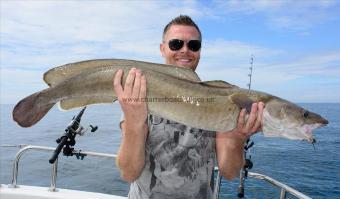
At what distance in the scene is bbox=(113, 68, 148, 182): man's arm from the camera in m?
3.62

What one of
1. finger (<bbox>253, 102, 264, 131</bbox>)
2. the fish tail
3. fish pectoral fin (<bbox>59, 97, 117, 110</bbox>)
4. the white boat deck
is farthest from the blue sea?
finger (<bbox>253, 102, 264, 131</bbox>)

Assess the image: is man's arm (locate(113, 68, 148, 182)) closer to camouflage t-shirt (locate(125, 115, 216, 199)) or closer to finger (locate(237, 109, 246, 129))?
camouflage t-shirt (locate(125, 115, 216, 199))

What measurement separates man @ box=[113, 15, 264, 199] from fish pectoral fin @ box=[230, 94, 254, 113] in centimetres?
5

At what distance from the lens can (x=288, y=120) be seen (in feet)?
12.3

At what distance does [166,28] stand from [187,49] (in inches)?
17.8

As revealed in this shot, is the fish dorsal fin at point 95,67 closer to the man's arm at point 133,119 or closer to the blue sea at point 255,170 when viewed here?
the man's arm at point 133,119

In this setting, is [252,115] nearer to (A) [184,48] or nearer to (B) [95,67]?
(A) [184,48]

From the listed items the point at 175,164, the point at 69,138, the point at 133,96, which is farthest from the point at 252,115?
the point at 69,138

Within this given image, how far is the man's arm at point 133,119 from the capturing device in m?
3.62

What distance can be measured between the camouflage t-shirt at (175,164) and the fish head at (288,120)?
2.25 ft

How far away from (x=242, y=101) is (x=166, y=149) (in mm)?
923

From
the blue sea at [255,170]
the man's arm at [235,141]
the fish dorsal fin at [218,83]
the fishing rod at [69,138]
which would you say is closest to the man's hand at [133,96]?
the fish dorsal fin at [218,83]

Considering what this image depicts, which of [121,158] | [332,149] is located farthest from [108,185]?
[332,149]

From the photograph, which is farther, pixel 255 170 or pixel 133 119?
pixel 255 170
